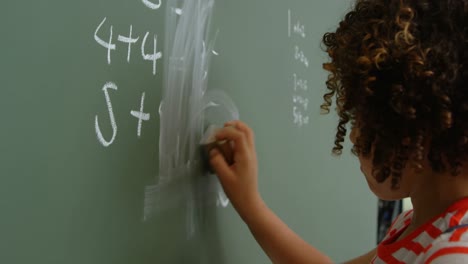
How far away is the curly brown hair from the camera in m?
0.48

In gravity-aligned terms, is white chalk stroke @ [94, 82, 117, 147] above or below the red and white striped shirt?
above

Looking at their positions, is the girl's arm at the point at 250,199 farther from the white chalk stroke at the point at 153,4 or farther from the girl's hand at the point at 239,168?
the white chalk stroke at the point at 153,4

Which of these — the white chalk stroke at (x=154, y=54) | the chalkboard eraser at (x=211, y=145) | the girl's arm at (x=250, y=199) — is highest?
the white chalk stroke at (x=154, y=54)

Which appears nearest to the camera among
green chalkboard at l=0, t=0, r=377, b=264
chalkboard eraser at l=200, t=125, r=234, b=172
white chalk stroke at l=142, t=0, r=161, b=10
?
green chalkboard at l=0, t=0, r=377, b=264

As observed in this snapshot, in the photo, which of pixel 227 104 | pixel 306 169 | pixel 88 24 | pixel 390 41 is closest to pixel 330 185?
pixel 306 169

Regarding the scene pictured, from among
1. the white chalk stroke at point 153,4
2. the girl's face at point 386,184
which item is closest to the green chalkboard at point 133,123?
the white chalk stroke at point 153,4

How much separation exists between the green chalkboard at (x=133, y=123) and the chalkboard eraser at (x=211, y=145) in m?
0.02

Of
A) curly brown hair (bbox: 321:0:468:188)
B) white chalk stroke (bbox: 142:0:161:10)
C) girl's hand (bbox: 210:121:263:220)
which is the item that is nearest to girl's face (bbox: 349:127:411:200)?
curly brown hair (bbox: 321:0:468:188)

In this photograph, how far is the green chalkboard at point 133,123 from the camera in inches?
16.4

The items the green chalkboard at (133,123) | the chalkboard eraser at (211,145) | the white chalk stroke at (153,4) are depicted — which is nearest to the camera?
the green chalkboard at (133,123)

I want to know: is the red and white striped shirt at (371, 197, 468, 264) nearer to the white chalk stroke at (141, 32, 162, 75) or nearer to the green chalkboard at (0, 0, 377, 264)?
the green chalkboard at (0, 0, 377, 264)

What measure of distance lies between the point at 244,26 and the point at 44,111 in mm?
315

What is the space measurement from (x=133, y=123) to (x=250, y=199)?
213mm

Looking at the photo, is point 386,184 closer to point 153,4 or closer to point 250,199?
point 250,199
